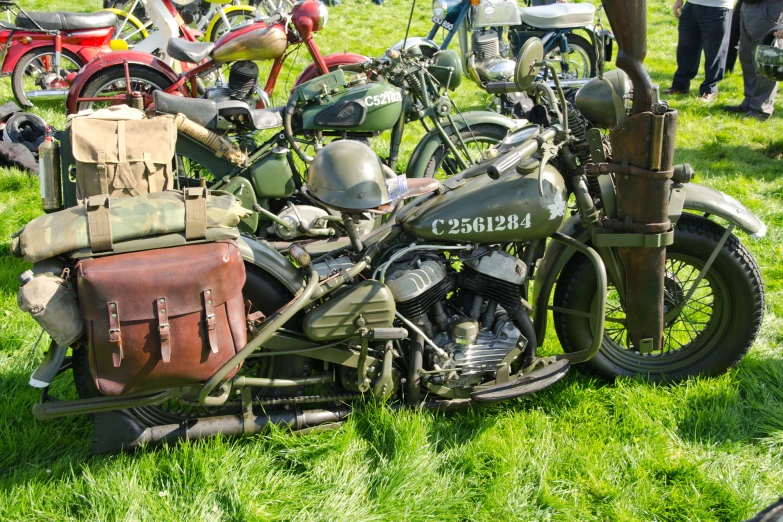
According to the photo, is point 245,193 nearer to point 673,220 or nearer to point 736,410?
point 673,220

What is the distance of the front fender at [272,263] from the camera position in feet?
8.99

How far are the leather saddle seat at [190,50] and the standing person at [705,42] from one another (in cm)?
599

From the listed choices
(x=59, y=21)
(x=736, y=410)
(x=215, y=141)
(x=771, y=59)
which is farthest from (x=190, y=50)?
(x=771, y=59)

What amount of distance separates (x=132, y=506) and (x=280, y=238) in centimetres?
221

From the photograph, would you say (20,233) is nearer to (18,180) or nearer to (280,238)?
(280,238)

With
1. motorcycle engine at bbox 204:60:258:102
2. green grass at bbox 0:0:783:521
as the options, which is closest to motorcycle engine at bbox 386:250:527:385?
green grass at bbox 0:0:783:521

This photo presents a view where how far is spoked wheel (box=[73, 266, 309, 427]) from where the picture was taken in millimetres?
2641

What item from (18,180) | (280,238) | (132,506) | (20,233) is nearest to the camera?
(20,233)

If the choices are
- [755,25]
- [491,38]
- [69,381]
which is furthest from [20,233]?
[755,25]

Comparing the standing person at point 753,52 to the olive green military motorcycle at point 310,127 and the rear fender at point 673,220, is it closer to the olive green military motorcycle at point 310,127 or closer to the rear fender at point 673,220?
the olive green military motorcycle at point 310,127

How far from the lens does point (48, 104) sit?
794 centimetres

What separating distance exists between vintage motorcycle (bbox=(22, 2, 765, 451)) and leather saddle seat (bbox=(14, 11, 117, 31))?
239 inches

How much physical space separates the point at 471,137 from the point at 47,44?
5319 millimetres

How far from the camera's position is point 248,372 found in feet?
10.0
